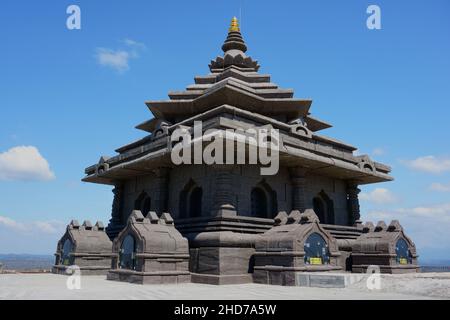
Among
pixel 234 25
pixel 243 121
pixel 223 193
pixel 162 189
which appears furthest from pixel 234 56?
pixel 223 193

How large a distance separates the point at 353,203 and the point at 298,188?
5.85 m

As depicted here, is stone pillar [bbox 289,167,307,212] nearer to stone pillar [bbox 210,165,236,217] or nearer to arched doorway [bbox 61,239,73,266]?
stone pillar [bbox 210,165,236,217]

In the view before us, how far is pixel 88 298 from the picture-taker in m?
10.5

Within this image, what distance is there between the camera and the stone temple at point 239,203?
636 inches

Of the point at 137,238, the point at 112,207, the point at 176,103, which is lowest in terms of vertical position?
the point at 137,238

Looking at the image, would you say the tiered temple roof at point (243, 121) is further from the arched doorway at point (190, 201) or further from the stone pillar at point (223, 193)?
the stone pillar at point (223, 193)

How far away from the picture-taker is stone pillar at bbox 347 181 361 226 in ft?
79.6

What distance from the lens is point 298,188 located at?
68.4ft

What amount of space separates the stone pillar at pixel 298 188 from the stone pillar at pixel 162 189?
7124 mm

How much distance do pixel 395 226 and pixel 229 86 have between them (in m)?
11.9

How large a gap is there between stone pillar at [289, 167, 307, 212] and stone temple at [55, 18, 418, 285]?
0.06 m

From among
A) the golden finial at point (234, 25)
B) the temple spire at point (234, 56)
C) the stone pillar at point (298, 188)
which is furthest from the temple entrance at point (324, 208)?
the golden finial at point (234, 25)
